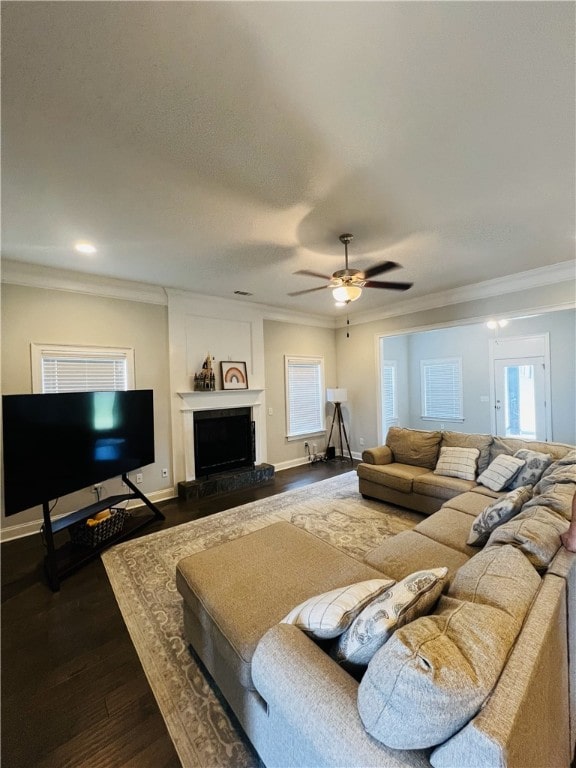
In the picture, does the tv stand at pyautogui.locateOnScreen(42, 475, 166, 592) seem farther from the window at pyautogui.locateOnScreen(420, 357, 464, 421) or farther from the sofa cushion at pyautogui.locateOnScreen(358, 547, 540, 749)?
the window at pyautogui.locateOnScreen(420, 357, 464, 421)

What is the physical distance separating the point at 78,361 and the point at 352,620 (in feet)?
13.1

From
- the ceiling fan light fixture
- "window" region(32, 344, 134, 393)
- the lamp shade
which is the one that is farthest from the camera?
the lamp shade

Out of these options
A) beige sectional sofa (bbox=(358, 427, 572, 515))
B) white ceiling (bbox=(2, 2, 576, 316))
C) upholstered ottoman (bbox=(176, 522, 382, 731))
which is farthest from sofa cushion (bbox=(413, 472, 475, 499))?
white ceiling (bbox=(2, 2, 576, 316))

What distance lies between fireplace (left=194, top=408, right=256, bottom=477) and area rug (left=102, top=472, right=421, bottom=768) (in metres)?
1.06

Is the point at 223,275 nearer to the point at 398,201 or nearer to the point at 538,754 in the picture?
the point at 398,201

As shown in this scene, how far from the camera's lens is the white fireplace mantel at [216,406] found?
4539 millimetres

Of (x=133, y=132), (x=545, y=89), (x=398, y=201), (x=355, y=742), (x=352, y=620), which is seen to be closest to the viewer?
(x=355, y=742)

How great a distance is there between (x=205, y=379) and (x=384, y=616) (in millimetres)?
4028

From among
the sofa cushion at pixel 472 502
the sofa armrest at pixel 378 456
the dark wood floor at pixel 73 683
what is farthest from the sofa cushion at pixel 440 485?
the dark wood floor at pixel 73 683

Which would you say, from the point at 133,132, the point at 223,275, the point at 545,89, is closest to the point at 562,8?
the point at 545,89

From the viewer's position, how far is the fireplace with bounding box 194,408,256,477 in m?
4.71

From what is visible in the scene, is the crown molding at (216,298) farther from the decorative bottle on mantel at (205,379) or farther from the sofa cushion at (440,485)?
the sofa cushion at (440,485)

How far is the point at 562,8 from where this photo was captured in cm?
116

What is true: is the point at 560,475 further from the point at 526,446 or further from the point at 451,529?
the point at 526,446
